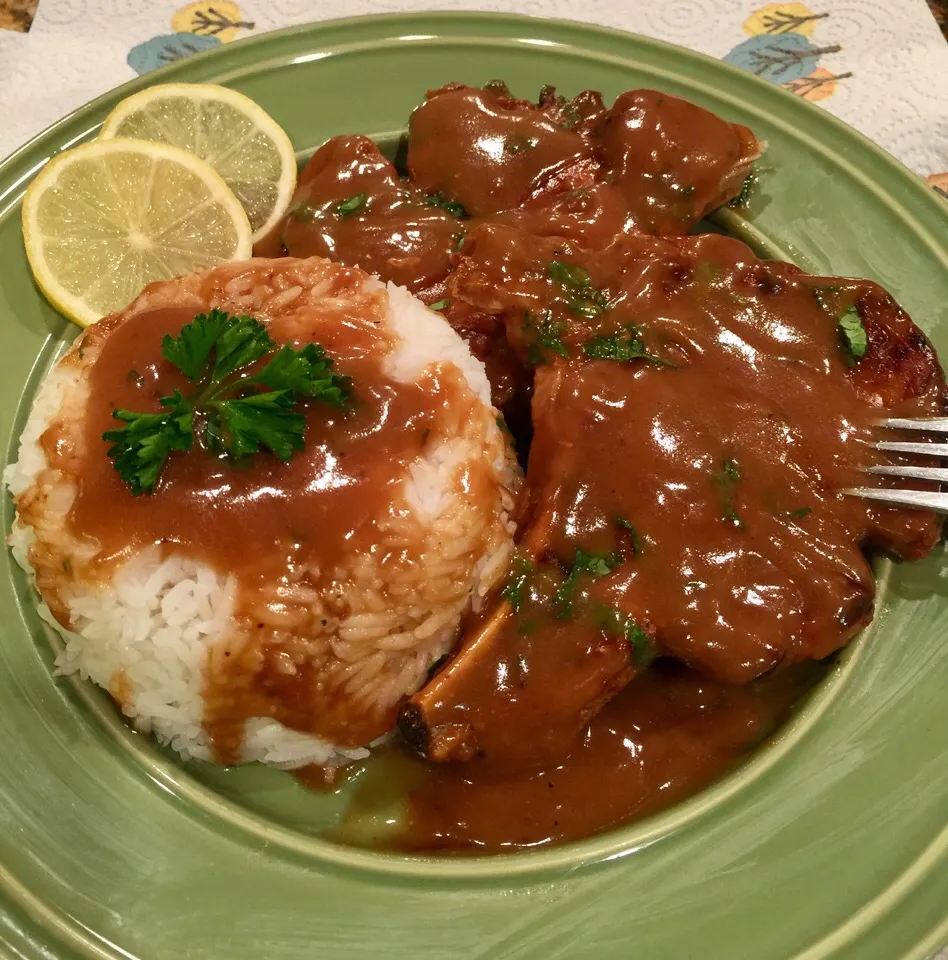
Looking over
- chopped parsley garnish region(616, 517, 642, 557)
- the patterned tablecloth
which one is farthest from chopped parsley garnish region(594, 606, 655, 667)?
A: the patterned tablecloth

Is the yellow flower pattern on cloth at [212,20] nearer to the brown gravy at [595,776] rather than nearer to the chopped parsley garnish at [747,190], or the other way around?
the chopped parsley garnish at [747,190]

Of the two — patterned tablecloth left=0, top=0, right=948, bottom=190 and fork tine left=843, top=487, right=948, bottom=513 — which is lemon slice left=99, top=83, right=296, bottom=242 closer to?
patterned tablecloth left=0, top=0, right=948, bottom=190

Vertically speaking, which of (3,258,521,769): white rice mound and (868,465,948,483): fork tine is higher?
(868,465,948,483): fork tine

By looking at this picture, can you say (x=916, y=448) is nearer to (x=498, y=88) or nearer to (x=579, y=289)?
(x=579, y=289)

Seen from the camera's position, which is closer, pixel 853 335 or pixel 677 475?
pixel 677 475

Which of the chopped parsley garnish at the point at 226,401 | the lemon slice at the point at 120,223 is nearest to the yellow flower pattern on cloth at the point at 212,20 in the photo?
the lemon slice at the point at 120,223

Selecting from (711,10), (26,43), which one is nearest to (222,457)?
(26,43)

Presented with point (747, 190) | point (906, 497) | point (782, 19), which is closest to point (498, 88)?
point (747, 190)
